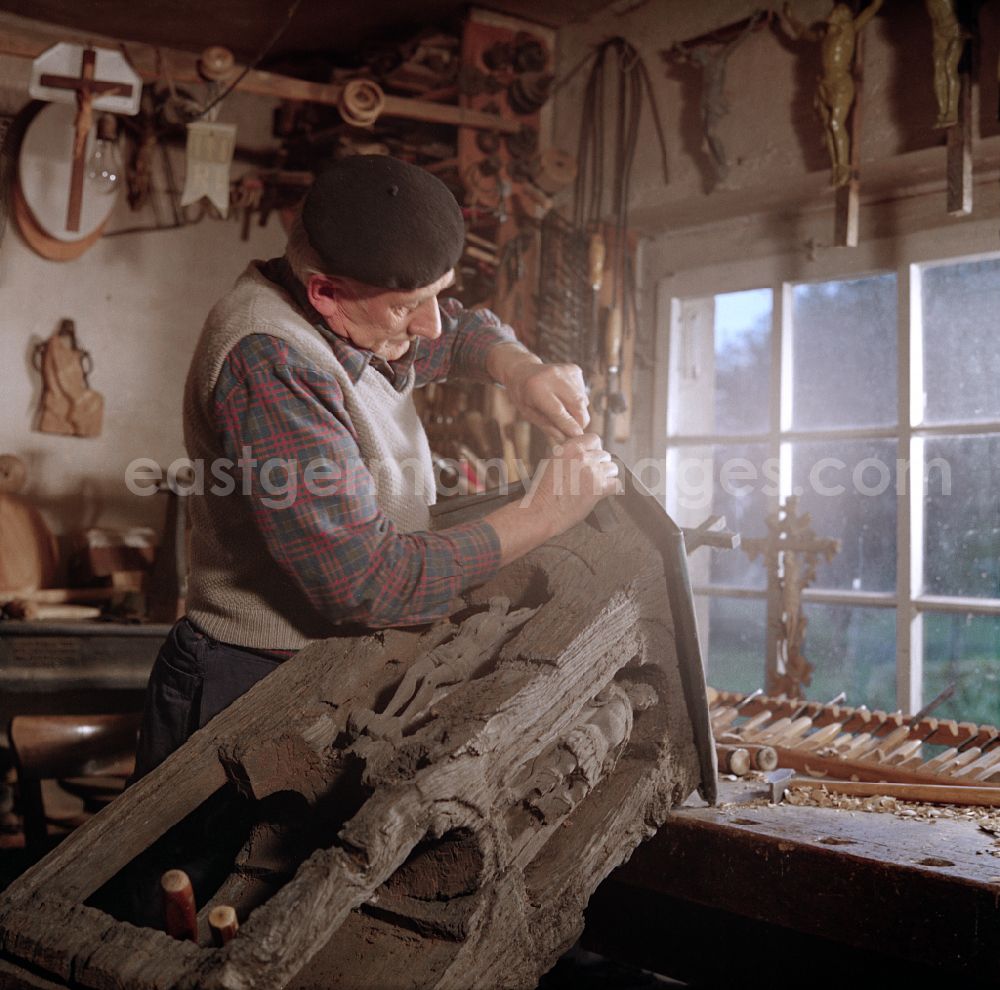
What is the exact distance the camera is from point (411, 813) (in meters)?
1.14

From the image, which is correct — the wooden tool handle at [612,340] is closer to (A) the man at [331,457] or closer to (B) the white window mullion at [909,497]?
(B) the white window mullion at [909,497]

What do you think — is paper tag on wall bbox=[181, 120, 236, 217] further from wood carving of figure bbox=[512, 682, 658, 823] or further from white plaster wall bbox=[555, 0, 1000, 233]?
wood carving of figure bbox=[512, 682, 658, 823]

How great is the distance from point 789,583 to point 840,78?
157cm

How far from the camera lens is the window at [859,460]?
10.6 feet

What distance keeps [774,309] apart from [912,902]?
2.64 m

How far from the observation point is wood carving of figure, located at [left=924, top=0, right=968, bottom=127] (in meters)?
2.86

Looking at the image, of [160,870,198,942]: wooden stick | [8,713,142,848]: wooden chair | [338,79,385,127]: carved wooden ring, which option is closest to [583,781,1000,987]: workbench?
[160,870,198,942]: wooden stick

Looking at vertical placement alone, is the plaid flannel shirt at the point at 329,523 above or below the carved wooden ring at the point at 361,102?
below

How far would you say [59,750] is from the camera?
305 cm

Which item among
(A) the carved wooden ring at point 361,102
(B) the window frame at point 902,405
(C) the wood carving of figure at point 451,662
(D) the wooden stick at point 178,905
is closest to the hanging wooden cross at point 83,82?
(A) the carved wooden ring at point 361,102

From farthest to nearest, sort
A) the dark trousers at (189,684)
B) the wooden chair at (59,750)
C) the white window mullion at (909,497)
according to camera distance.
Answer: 1. the white window mullion at (909,497)
2. the wooden chair at (59,750)
3. the dark trousers at (189,684)

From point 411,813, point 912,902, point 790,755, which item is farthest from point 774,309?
point 411,813

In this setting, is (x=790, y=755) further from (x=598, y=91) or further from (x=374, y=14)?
(x=374, y=14)

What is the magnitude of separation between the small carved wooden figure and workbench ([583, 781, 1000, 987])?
2980 millimetres
